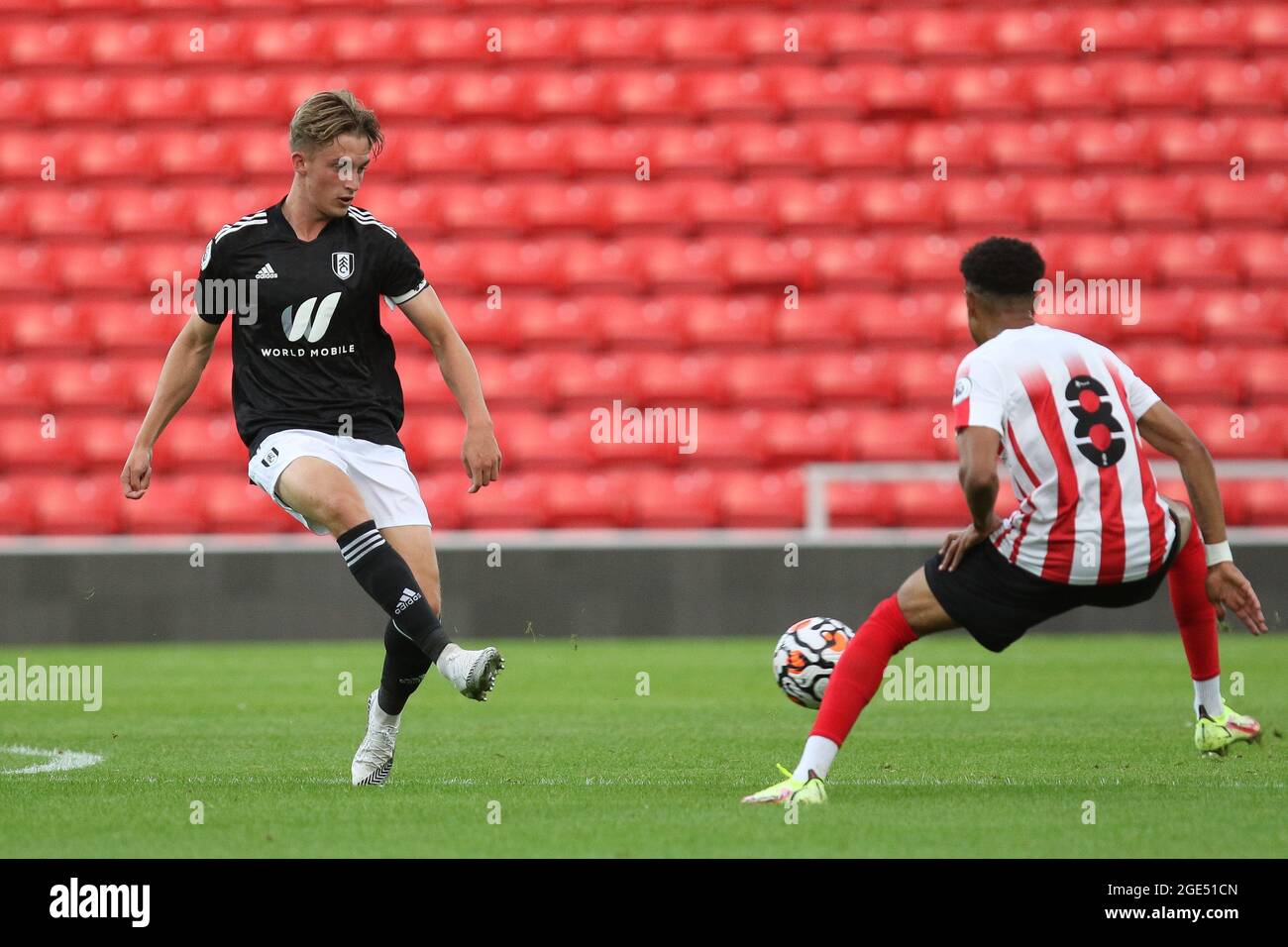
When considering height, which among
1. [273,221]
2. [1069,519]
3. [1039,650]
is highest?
[273,221]

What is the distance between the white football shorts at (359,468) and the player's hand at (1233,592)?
2.34 metres

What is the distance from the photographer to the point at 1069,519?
16.4ft

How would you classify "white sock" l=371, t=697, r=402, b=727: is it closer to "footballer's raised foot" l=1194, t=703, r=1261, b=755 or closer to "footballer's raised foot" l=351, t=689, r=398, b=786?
"footballer's raised foot" l=351, t=689, r=398, b=786

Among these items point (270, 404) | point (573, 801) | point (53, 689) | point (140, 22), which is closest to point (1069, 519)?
point (573, 801)

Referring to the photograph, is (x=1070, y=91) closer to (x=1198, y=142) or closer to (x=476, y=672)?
(x=1198, y=142)

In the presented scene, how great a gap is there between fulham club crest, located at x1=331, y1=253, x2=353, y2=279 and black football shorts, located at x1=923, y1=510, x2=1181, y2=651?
6.62ft

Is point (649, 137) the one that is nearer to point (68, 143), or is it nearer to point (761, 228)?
point (761, 228)

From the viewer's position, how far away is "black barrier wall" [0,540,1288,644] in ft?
37.6

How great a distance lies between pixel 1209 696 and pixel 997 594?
53.0 inches

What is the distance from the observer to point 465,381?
570 cm

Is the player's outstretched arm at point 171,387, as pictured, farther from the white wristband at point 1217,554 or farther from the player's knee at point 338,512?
the white wristband at point 1217,554

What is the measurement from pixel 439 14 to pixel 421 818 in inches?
449

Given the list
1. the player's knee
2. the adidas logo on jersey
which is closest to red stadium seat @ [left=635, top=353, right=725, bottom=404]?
the player's knee
